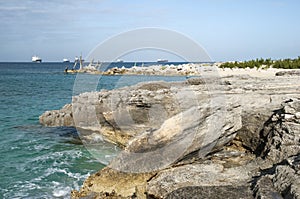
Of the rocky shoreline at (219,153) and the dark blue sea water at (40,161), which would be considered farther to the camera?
the dark blue sea water at (40,161)

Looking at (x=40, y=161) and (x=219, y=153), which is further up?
(x=219, y=153)

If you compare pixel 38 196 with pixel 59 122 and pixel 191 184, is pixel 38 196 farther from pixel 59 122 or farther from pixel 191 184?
pixel 59 122

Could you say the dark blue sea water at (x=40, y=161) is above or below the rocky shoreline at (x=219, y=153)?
below

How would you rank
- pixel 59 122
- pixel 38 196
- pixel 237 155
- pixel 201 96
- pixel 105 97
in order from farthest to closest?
pixel 59 122
pixel 105 97
pixel 201 96
pixel 38 196
pixel 237 155

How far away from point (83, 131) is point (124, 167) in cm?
949

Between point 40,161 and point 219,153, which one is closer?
point 219,153

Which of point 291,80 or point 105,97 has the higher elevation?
point 291,80

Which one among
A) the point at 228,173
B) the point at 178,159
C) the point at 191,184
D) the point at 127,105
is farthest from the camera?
the point at 127,105

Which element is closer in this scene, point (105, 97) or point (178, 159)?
point (178, 159)

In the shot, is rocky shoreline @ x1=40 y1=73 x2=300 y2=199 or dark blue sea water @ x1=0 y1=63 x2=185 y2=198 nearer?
rocky shoreline @ x1=40 y1=73 x2=300 y2=199

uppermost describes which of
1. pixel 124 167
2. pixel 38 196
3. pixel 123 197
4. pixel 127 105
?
pixel 127 105

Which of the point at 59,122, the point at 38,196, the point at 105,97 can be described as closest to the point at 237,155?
the point at 38,196

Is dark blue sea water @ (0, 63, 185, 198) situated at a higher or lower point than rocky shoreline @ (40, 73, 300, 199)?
lower

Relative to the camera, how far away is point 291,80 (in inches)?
462
